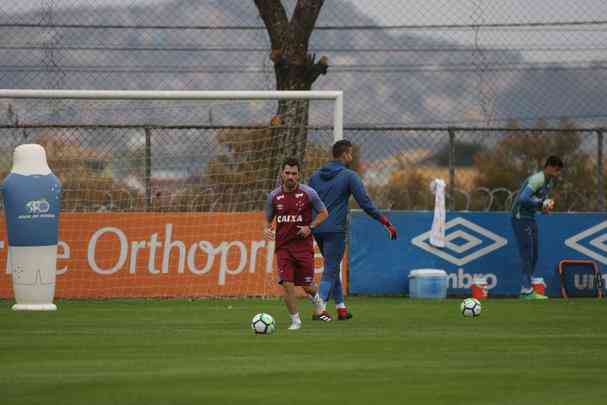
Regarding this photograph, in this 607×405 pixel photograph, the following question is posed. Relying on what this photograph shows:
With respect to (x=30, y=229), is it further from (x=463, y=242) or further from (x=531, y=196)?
(x=531, y=196)

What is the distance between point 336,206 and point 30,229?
4.26 meters

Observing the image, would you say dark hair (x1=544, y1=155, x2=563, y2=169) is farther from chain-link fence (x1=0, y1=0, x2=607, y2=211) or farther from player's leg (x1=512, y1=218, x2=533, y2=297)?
player's leg (x1=512, y1=218, x2=533, y2=297)

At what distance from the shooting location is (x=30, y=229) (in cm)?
1848

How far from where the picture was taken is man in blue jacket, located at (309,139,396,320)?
16.8 metres

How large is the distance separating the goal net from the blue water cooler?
95.3 inches

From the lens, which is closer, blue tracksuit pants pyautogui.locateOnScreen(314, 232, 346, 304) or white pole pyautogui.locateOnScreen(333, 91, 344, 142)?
blue tracksuit pants pyautogui.locateOnScreen(314, 232, 346, 304)

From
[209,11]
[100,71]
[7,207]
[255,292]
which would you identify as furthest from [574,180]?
[7,207]

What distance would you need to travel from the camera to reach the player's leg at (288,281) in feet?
48.6

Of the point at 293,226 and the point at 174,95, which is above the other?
the point at 174,95

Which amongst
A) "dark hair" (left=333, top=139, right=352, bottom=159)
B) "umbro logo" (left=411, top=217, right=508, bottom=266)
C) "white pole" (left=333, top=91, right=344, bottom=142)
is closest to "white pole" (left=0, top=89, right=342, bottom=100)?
"white pole" (left=333, top=91, right=344, bottom=142)

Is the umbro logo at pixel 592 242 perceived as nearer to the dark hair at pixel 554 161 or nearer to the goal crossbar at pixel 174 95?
the dark hair at pixel 554 161

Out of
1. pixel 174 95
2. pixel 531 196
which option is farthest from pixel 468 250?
pixel 174 95

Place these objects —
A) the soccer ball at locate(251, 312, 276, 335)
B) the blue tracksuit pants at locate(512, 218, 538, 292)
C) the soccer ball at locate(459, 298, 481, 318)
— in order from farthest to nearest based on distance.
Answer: the blue tracksuit pants at locate(512, 218, 538, 292) < the soccer ball at locate(459, 298, 481, 318) < the soccer ball at locate(251, 312, 276, 335)

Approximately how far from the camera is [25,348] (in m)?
12.3
